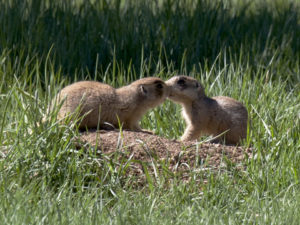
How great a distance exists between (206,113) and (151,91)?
550mm

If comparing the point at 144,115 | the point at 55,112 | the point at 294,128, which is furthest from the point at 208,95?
A: the point at 55,112

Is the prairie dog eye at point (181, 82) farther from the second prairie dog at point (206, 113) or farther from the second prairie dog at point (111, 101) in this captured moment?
the second prairie dog at point (111, 101)

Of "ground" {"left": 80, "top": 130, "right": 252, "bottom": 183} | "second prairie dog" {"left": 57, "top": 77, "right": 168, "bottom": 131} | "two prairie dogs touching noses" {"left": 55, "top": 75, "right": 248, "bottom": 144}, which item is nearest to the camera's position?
"ground" {"left": 80, "top": 130, "right": 252, "bottom": 183}

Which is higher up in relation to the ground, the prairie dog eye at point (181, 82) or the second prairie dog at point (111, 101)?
the prairie dog eye at point (181, 82)

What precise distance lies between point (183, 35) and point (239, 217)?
4.22 metres

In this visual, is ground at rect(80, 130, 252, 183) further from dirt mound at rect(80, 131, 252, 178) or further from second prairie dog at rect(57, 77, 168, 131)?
second prairie dog at rect(57, 77, 168, 131)

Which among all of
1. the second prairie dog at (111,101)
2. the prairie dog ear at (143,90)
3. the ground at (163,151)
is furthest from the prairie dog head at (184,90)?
the ground at (163,151)

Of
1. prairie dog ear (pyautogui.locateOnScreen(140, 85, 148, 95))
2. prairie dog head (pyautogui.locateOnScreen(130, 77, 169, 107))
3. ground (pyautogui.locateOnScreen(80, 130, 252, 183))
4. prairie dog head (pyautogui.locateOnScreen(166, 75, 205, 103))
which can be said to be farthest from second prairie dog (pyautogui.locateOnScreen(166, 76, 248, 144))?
ground (pyautogui.locateOnScreen(80, 130, 252, 183))

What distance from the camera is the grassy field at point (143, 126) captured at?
4.23m

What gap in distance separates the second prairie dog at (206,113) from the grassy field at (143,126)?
0.19 metres

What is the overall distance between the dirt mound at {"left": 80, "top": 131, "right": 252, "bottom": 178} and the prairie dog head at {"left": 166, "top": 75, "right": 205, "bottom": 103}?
0.77m

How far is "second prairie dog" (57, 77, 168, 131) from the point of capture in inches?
215

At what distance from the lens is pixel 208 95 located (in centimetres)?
672

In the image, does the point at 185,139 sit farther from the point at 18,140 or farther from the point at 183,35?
the point at 183,35
